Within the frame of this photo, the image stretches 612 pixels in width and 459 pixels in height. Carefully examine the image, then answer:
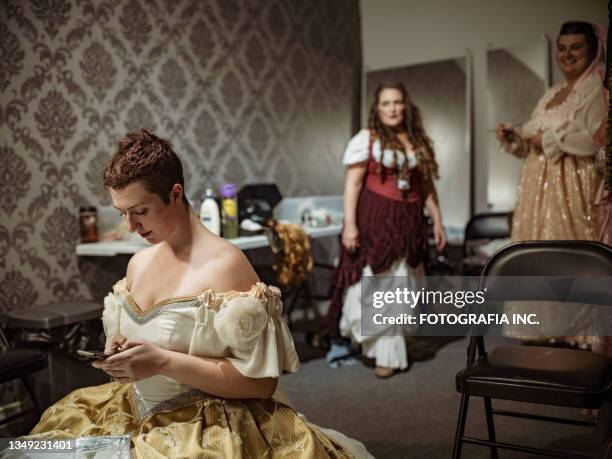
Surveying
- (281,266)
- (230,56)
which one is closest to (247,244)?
(281,266)

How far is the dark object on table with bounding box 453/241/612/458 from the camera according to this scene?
5.59 feet

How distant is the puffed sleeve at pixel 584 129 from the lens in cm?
299

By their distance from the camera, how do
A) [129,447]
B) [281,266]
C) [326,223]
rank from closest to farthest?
1. [129,447]
2. [281,266]
3. [326,223]

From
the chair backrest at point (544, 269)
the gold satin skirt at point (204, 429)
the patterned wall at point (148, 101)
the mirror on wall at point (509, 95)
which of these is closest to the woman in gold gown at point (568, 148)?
the chair backrest at point (544, 269)

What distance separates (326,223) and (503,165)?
4.89 feet

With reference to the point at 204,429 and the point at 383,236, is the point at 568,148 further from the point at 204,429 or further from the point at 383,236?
the point at 204,429

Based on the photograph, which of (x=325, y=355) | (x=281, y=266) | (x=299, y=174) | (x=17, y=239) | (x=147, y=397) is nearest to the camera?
(x=147, y=397)

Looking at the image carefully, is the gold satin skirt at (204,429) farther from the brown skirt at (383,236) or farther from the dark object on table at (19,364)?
the brown skirt at (383,236)

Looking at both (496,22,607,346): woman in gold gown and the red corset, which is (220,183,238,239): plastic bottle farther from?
(496,22,607,346): woman in gold gown

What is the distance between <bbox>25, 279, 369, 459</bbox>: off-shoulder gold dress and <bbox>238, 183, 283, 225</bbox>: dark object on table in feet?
7.03

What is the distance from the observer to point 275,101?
429cm

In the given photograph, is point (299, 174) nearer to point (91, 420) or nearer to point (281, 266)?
point (281, 266)

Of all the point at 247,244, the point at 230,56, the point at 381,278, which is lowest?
the point at 381,278

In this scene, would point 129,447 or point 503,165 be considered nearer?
point 129,447
